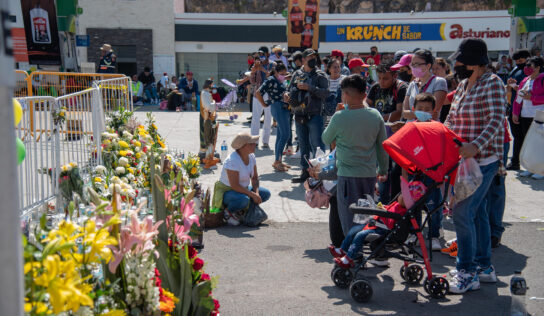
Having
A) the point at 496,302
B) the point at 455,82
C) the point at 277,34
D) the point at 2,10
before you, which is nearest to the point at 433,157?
the point at 496,302

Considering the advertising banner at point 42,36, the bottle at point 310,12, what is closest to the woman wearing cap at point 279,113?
the advertising banner at point 42,36

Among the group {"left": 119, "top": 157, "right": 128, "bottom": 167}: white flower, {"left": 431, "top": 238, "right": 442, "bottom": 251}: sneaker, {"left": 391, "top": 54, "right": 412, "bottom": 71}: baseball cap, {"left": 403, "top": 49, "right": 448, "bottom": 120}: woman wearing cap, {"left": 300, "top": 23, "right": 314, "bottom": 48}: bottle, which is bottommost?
{"left": 431, "top": 238, "right": 442, "bottom": 251}: sneaker

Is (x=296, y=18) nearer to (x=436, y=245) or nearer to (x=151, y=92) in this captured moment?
(x=151, y=92)

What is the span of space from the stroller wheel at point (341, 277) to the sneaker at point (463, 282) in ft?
2.82

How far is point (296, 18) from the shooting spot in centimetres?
2167

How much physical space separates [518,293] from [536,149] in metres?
2.28

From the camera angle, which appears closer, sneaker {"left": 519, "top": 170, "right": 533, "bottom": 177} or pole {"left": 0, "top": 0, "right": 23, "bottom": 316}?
pole {"left": 0, "top": 0, "right": 23, "bottom": 316}

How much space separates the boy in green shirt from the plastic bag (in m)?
0.89

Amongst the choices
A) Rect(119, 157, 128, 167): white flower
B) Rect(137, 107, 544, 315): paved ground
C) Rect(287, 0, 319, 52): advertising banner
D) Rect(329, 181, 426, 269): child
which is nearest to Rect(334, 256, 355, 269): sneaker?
Rect(329, 181, 426, 269): child

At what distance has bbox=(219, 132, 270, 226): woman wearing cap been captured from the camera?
6957 mm

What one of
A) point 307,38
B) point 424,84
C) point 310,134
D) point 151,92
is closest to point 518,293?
point 424,84

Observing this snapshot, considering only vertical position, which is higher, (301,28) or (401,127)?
(301,28)

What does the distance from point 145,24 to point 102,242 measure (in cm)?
3000

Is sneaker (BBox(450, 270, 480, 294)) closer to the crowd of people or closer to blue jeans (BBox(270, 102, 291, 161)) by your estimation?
the crowd of people
